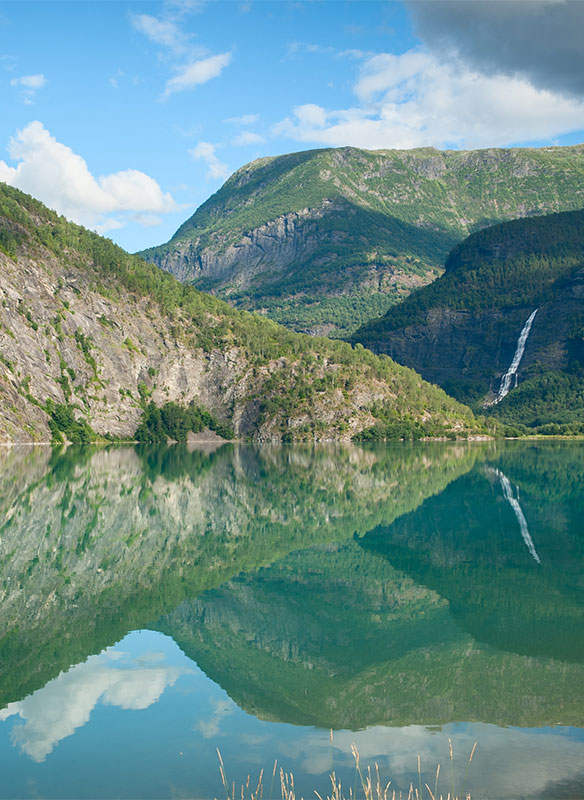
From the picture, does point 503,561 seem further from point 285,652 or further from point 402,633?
point 285,652

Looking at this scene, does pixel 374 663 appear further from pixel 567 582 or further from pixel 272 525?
pixel 272 525

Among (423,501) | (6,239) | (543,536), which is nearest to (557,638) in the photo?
(543,536)

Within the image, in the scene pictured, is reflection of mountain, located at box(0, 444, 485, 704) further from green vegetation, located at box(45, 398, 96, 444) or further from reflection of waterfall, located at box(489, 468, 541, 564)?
green vegetation, located at box(45, 398, 96, 444)

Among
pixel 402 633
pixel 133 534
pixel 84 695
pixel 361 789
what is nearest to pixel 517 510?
pixel 133 534

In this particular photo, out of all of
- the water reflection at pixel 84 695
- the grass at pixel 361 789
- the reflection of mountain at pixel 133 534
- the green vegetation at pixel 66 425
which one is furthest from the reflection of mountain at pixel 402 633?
the green vegetation at pixel 66 425

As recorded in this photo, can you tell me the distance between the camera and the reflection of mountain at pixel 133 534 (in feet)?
81.5

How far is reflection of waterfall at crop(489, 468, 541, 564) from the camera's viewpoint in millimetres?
39881

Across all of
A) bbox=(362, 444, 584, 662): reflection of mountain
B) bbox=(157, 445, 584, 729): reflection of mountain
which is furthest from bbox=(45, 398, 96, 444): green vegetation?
bbox=(157, 445, 584, 729): reflection of mountain

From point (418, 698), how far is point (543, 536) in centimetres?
2671

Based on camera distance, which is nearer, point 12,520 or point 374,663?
point 374,663

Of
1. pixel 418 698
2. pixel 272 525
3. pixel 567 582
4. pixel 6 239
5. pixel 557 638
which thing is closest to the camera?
pixel 418 698

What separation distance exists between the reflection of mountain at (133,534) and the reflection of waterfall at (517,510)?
5961mm

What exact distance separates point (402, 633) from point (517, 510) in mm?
32711

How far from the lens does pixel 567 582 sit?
31953 mm
